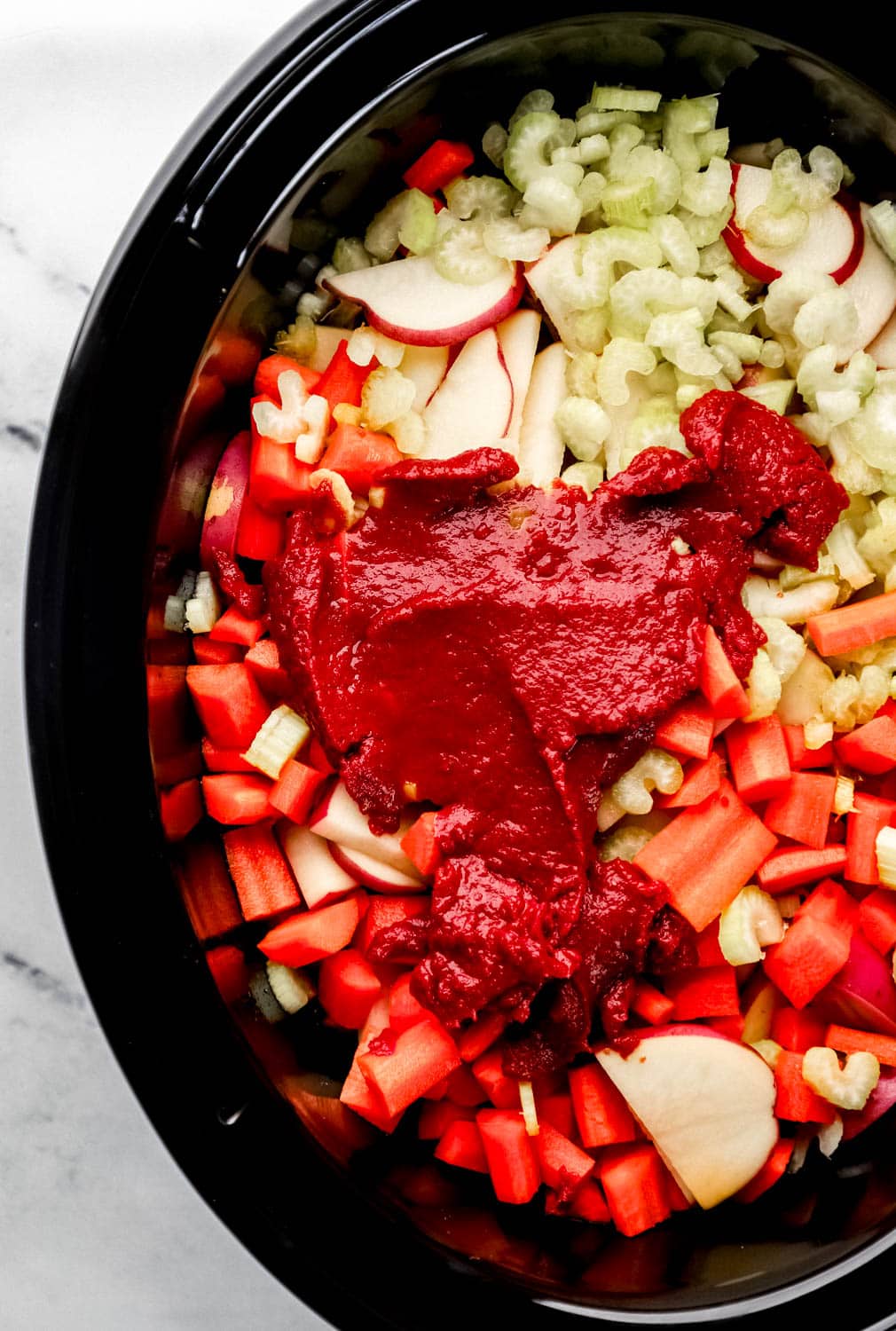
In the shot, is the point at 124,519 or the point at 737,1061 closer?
the point at 124,519

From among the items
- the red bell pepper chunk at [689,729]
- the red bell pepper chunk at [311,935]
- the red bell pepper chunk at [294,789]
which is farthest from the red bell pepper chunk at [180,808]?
the red bell pepper chunk at [689,729]

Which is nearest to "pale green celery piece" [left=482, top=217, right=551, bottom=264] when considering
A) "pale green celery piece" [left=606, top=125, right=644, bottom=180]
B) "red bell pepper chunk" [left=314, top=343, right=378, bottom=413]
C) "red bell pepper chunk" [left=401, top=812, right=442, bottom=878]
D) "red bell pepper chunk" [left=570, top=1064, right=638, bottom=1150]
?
"pale green celery piece" [left=606, top=125, right=644, bottom=180]

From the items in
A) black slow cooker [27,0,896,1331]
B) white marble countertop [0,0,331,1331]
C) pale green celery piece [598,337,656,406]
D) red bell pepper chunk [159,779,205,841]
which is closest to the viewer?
black slow cooker [27,0,896,1331]

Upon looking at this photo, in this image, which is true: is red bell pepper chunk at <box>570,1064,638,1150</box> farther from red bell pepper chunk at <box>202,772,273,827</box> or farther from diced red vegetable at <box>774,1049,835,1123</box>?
red bell pepper chunk at <box>202,772,273,827</box>

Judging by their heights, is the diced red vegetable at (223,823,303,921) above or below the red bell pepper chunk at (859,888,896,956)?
above

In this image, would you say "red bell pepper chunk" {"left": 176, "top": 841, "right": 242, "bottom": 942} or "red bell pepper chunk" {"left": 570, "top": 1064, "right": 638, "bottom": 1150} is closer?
"red bell pepper chunk" {"left": 176, "top": 841, "right": 242, "bottom": 942}

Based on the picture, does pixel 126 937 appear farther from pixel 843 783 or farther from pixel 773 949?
pixel 843 783

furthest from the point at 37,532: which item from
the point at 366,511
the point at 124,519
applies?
the point at 366,511

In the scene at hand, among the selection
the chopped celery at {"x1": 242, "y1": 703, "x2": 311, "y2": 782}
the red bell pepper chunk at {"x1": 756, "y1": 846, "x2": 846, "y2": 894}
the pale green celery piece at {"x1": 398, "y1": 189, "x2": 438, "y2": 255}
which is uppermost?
the pale green celery piece at {"x1": 398, "y1": 189, "x2": 438, "y2": 255}
